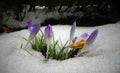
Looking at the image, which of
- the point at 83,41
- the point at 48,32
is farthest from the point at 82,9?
the point at 48,32

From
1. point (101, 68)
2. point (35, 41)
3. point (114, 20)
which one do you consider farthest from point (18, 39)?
point (114, 20)

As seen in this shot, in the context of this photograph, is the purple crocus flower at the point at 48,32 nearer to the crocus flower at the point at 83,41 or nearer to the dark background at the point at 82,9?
the crocus flower at the point at 83,41

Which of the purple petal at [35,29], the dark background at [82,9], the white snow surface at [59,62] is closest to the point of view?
the white snow surface at [59,62]

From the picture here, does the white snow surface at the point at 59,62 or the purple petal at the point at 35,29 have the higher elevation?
the purple petal at the point at 35,29

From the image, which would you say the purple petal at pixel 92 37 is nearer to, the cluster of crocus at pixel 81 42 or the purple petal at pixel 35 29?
the cluster of crocus at pixel 81 42

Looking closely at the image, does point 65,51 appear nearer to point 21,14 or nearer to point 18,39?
point 18,39

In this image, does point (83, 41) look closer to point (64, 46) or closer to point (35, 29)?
point (64, 46)

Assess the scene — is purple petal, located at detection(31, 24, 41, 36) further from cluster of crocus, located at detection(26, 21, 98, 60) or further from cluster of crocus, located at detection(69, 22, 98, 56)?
cluster of crocus, located at detection(69, 22, 98, 56)

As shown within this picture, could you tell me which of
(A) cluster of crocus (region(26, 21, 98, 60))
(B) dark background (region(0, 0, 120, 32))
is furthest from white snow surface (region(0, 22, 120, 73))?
(B) dark background (region(0, 0, 120, 32))

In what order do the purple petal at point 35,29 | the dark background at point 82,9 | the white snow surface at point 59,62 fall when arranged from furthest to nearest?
the dark background at point 82,9 → the purple petal at point 35,29 → the white snow surface at point 59,62

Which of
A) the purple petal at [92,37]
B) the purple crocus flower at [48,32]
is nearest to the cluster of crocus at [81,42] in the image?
the purple petal at [92,37]

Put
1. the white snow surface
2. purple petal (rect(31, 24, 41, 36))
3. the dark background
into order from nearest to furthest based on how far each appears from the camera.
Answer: the white snow surface
purple petal (rect(31, 24, 41, 36))
the dark background

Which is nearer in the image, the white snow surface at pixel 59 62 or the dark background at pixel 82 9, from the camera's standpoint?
the white snow surface at pixel 59 62
